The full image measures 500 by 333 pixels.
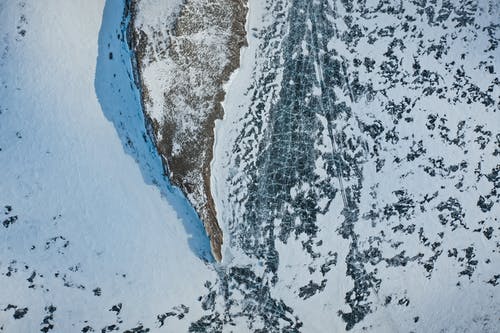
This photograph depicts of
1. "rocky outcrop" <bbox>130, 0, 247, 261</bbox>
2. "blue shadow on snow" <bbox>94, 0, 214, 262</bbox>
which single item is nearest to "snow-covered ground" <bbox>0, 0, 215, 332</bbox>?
"blue shadow on snow" <bbox>94, 0, 214, 262</bbox>

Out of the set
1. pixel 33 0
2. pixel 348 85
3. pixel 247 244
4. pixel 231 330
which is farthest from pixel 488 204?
pixel 33 0

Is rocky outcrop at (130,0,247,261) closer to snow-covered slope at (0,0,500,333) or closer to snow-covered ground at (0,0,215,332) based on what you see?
snow-covered slope at (0,0,500,333)

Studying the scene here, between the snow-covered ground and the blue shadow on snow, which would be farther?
the blue shadow on snow

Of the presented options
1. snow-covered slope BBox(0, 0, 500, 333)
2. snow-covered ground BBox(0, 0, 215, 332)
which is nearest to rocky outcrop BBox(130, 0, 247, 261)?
snow-covered slope BBox(0, 0, 500, 333)

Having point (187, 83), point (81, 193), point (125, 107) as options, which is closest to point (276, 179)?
point (187, 83)

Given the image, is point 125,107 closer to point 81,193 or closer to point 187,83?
point 187,83
